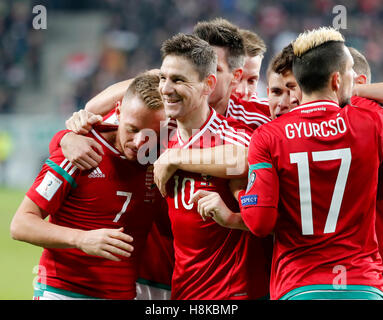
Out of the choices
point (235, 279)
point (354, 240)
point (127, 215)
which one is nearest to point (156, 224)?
Answer: point (127, 215)

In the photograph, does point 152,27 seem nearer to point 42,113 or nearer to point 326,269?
point 42,113

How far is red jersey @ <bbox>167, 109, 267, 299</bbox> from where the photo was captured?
10.4 feet

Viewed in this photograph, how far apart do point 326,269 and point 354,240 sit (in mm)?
A: 192

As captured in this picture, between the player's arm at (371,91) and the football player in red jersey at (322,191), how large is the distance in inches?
16.6

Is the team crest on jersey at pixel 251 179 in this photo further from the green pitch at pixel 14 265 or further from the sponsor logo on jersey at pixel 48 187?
the green pitch at pixel 14 265

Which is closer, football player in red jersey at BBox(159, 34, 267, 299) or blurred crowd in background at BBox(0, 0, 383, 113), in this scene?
football player in red jersey at BBox(159, 34, 267, 299)

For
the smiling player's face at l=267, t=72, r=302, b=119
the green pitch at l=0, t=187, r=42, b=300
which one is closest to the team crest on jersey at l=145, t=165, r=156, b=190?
the smiling player's face at l=267, t=72, r=302, b=119

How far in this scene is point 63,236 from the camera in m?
3.14

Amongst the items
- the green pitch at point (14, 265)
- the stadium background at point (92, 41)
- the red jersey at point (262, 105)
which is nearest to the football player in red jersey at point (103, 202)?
the red jersey at point (262, 105)

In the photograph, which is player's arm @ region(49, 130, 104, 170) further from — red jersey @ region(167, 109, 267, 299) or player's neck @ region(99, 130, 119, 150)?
red jersey @ region(167, 109, 267, 299)

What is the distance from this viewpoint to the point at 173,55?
10.4ft

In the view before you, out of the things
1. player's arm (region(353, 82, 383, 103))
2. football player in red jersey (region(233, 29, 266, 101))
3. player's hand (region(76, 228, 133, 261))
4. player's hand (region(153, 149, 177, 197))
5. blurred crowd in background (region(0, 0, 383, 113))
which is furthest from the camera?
blurred crowd in background (region(0, 0, 383, 113))

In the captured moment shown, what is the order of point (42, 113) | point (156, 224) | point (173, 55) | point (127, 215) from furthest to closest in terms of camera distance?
point (42, 113)
point (156, 224)
point (127, 215)
point (173, 55)

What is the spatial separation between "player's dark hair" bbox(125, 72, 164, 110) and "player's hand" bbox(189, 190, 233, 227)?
2.08 feet
